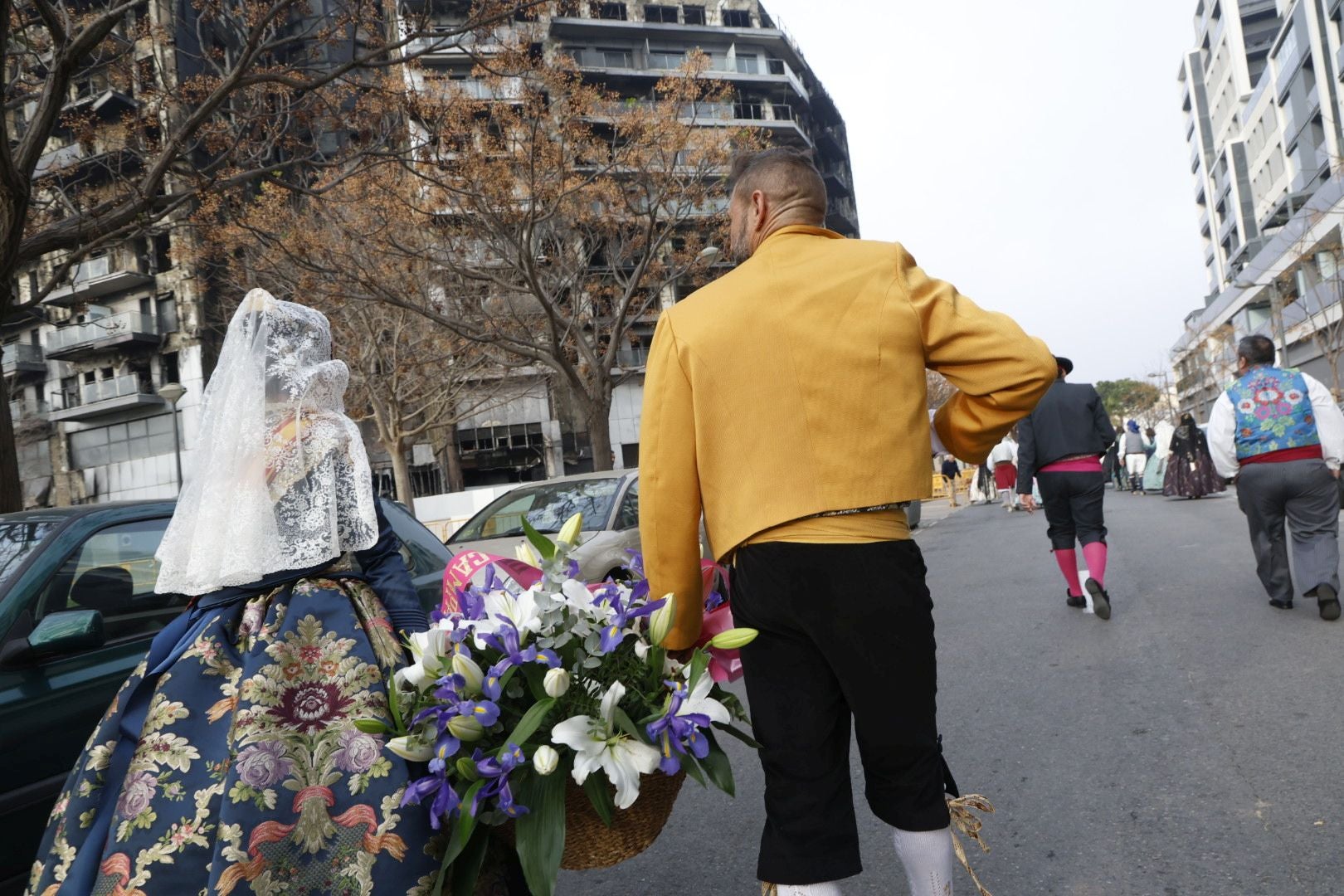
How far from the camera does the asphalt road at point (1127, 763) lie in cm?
291

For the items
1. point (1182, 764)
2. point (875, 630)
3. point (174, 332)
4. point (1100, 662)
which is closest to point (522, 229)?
point (1100, 662)

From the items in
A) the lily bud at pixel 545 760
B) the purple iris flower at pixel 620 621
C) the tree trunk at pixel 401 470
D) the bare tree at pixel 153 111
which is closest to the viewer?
the lily bud at pixel 545 760

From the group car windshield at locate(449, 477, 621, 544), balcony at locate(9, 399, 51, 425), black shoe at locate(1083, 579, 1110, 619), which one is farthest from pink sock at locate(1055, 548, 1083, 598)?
balcony at locate(9, 399, 51, 425)

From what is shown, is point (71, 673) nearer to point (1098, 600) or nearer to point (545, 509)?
point (545, 509)

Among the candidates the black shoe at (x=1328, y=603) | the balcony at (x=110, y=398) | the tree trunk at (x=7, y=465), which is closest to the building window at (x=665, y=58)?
the balcony at (x=110, y=398)

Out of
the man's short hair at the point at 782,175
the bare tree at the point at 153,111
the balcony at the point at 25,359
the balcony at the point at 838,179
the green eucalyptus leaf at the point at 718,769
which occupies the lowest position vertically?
the green eucalyptus leaf at the point at 718,769

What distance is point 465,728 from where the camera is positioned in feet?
5.85

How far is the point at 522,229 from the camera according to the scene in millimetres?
15594

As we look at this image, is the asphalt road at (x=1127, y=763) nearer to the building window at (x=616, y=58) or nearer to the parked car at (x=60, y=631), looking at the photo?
the parked car at (x=60, y=631)

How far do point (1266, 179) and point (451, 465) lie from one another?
158ft

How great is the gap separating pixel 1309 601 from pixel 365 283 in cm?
1368

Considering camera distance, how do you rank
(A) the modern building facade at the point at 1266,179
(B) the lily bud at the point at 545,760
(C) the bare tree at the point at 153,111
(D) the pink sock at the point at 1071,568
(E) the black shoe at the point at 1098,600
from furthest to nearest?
(A) the modern building facade at the point at 1266,179 < (C) the bare tree at the point at 153,111 < (D) the pink sock at the point at 1071,568 < (E) the black shoe at the point at 1098,600 < (B) the lily bud at the point at 545,760

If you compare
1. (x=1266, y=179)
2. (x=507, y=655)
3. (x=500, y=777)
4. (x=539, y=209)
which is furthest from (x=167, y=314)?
(x=1266, y=179)

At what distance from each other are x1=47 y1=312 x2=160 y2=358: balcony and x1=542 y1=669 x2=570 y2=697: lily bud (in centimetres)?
4196
